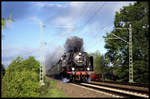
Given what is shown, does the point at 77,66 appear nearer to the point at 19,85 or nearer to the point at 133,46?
the point at 133,46

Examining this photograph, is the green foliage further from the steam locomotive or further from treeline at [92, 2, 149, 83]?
treeline at [92, 2, 149, 83]

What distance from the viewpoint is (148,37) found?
37188mm

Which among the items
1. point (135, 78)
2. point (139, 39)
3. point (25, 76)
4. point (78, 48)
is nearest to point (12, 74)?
point (25, 76)

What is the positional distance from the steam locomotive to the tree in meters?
7.54

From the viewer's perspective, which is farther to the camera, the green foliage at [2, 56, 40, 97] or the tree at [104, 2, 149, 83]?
the tree at [104, 2, 149, 83]

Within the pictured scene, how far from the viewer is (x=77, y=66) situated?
3164cm

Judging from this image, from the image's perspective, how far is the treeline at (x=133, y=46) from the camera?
35.1 meters

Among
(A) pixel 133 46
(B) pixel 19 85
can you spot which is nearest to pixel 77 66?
(A) pixel 133 46

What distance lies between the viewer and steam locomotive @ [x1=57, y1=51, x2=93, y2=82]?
31391 mm

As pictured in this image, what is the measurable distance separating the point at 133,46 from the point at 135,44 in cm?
59

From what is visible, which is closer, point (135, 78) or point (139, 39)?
point (135, 78)

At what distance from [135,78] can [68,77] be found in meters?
9.99

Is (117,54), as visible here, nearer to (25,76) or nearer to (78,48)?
(78,48)

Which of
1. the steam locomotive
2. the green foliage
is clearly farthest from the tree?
the green foliage
